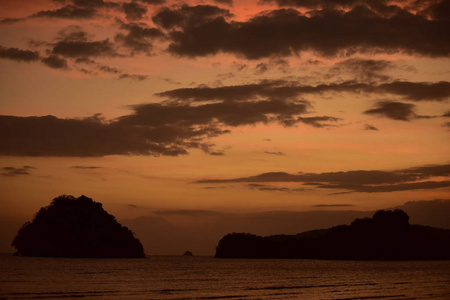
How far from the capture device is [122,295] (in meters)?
63.5

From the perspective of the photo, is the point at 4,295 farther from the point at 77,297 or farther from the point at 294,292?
the point at 294,292

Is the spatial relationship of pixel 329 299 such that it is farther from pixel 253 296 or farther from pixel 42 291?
pixel 42 291

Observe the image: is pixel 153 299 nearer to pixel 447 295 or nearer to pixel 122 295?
pixel 122 295

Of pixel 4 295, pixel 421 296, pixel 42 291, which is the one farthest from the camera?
pixel 42 291

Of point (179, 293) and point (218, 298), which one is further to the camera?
point (179, 293)

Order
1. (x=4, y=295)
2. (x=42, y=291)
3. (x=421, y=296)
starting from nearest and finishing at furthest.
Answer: (x=4, y=295)
(x=421, y=296)
(x=42, y=291)

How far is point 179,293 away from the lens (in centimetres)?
6688

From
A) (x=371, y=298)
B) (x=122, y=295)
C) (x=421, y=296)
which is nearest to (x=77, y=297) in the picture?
(x=122, y=295)

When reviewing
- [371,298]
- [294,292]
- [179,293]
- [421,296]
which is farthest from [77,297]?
[421,296]

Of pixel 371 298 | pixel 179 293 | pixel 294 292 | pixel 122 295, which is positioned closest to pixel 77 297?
pixel 122 295

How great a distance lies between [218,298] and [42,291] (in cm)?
2320

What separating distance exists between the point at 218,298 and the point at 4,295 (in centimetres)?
2383

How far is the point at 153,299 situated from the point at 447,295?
3492 cm

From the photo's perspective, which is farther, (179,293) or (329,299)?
(179,293)
